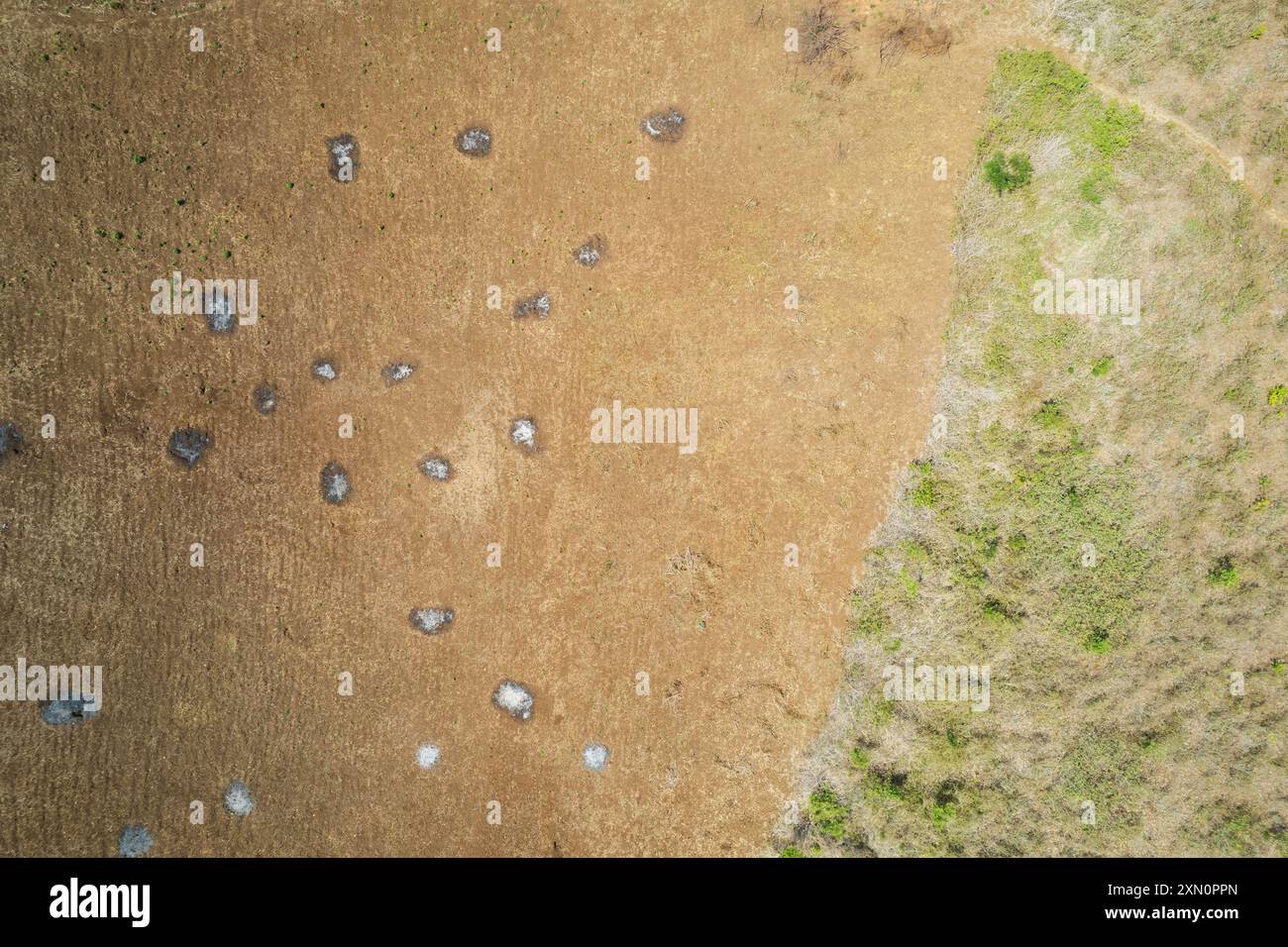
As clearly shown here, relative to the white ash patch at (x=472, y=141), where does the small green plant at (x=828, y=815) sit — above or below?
below

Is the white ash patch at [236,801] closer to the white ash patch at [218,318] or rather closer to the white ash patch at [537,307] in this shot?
the white ash patch at [218,318]

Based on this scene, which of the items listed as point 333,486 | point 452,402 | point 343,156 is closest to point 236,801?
point 333,486

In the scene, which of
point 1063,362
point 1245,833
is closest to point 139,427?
point 1063,362

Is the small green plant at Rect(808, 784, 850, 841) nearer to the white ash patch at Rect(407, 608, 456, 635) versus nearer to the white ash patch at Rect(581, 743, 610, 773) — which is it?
the white ash patch at Rect(581, 743, 610, 773)

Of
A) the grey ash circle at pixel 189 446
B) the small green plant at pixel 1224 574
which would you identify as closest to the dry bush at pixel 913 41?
the small green plant at pixel 1224 574

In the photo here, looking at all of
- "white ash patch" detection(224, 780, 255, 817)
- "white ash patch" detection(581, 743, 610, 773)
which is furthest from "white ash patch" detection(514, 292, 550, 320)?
"white ash patch" detection(224, 780, 255, 817)

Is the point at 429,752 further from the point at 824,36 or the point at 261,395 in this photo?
the point at 824,36
